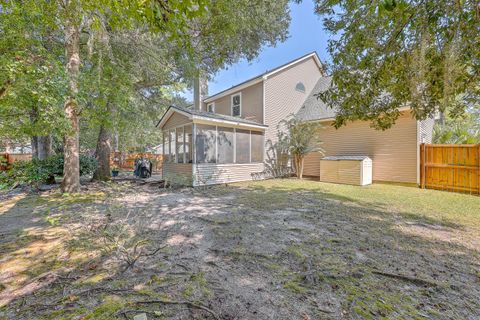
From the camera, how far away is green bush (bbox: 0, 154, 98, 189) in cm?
680

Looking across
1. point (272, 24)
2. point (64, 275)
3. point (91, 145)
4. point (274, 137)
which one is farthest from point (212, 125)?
point (91, 145)

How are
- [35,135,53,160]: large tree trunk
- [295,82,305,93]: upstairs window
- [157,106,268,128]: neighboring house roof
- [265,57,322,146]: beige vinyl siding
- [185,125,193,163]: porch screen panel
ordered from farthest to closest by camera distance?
[295,82,305,93]: upstairs window < [265,57,322,146]: beige vinyl siding < [35,135,53,160]: large tree trunk < [185,125,193,163]: porch screen panel < [157,106,268,128]: neighboring house roof

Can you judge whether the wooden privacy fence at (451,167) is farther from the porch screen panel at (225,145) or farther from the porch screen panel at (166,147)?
the porch screen panel at (166,147)

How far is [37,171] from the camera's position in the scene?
23.9 feet

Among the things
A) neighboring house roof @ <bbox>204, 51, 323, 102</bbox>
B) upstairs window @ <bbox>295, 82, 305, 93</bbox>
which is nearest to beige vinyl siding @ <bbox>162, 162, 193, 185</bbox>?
neighboring house roof @ <bbox>204, 51, 323, 102</bbox>

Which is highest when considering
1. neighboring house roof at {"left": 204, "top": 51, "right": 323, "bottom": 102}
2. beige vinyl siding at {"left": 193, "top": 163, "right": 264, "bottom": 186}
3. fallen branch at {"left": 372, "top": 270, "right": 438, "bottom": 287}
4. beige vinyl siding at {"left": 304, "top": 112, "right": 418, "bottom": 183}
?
neighboring house roof at {"left": 204, "top": 51, "right": 323, "bottom": 102}

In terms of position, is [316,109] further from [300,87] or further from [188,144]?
[188,144]

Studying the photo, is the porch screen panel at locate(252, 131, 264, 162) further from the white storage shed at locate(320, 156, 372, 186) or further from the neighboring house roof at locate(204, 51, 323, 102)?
Result: the white storage shed at locate(320, 156, 372, 186)

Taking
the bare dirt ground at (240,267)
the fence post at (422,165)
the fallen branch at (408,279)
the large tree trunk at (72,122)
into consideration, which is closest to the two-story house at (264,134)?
the fence post at (422,165)

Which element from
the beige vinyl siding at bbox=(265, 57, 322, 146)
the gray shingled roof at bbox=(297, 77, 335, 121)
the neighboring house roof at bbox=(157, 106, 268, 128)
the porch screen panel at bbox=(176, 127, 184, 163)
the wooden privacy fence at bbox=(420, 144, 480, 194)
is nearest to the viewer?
the wooden privacy fence at bbox=(420, 144, 480, 194)

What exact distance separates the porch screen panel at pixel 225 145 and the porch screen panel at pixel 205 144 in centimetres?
29

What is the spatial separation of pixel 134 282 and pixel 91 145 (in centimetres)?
1847

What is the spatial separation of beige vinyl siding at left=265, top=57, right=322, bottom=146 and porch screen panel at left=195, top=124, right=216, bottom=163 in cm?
329

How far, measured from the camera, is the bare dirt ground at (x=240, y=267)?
5.57 feet
